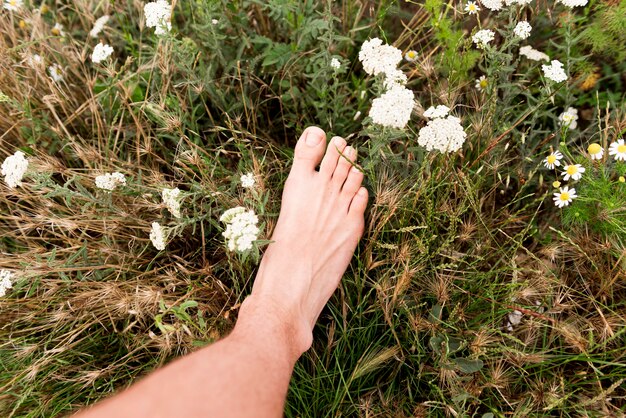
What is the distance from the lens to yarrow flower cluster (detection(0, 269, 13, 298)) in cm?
192

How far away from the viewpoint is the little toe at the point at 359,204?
88.8 inches

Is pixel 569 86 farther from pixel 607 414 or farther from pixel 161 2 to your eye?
pixel 161 2

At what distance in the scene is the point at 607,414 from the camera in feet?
5.82

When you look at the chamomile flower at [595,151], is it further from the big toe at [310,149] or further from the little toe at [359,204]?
the big toe at [310,149]

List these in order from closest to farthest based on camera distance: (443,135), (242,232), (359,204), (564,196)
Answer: (242,232)
(443,135)
(564,196)
(359,204)

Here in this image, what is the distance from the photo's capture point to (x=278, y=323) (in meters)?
1.80

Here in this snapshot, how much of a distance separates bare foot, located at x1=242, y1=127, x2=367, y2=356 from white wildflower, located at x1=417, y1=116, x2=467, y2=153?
0.37m

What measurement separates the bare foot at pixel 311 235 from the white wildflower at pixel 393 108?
0.31 metres

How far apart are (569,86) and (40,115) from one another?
2.60 m

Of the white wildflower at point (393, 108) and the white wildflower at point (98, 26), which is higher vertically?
the white wildflower at point (393, 108)

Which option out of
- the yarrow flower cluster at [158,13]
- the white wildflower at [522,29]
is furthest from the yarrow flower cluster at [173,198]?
the white wildflower at [522,29]

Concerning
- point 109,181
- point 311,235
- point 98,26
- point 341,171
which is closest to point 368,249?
point 311,235

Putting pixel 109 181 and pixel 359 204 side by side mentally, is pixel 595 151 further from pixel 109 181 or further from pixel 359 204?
pixel 109 181

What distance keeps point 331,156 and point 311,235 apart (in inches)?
15.1
